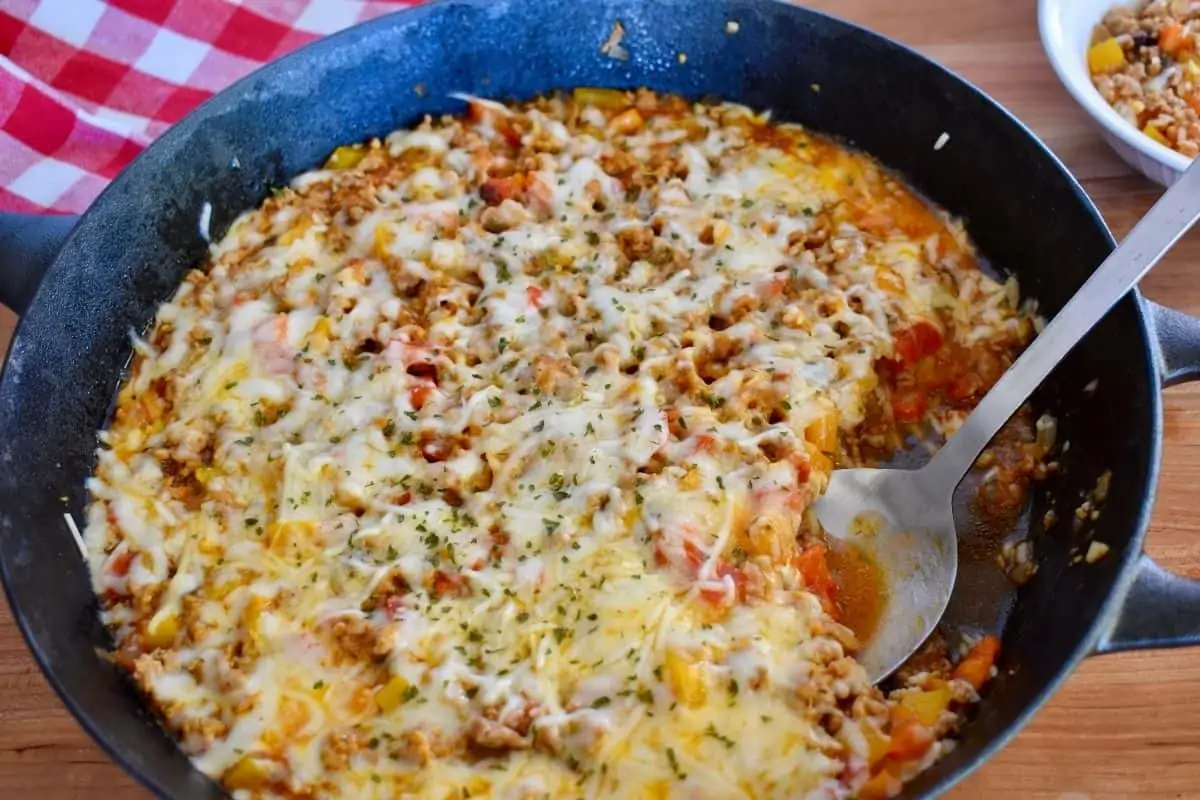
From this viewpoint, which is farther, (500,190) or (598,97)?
(598,97)

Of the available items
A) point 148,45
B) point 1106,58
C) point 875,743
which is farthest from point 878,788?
point 148,45

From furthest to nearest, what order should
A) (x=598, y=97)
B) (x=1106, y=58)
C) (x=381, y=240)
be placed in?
(x=1106, y=58), (x=598, y=97), (x=381, y=240)

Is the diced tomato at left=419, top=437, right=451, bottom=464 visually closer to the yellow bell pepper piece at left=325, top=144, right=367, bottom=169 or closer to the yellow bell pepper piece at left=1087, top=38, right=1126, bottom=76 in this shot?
the yellow bell pepper piece at left=325, top=144, right=367, bottom=169

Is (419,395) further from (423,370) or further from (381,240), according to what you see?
(381,240)

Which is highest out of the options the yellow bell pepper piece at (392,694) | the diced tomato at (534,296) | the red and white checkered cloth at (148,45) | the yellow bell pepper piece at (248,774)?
the diced tomato at (534,296)

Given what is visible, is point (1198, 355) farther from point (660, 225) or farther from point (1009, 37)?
point (1009, 37)

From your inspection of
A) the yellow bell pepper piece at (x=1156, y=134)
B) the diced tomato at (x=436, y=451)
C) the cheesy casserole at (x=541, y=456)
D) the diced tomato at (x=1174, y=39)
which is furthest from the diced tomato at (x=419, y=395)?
the diced tomato at (x=1174, y=39)

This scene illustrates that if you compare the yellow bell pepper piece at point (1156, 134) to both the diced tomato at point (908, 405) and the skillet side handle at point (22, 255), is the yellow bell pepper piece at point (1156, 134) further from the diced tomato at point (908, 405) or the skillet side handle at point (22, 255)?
the skillet side handle at point (22, 255)
